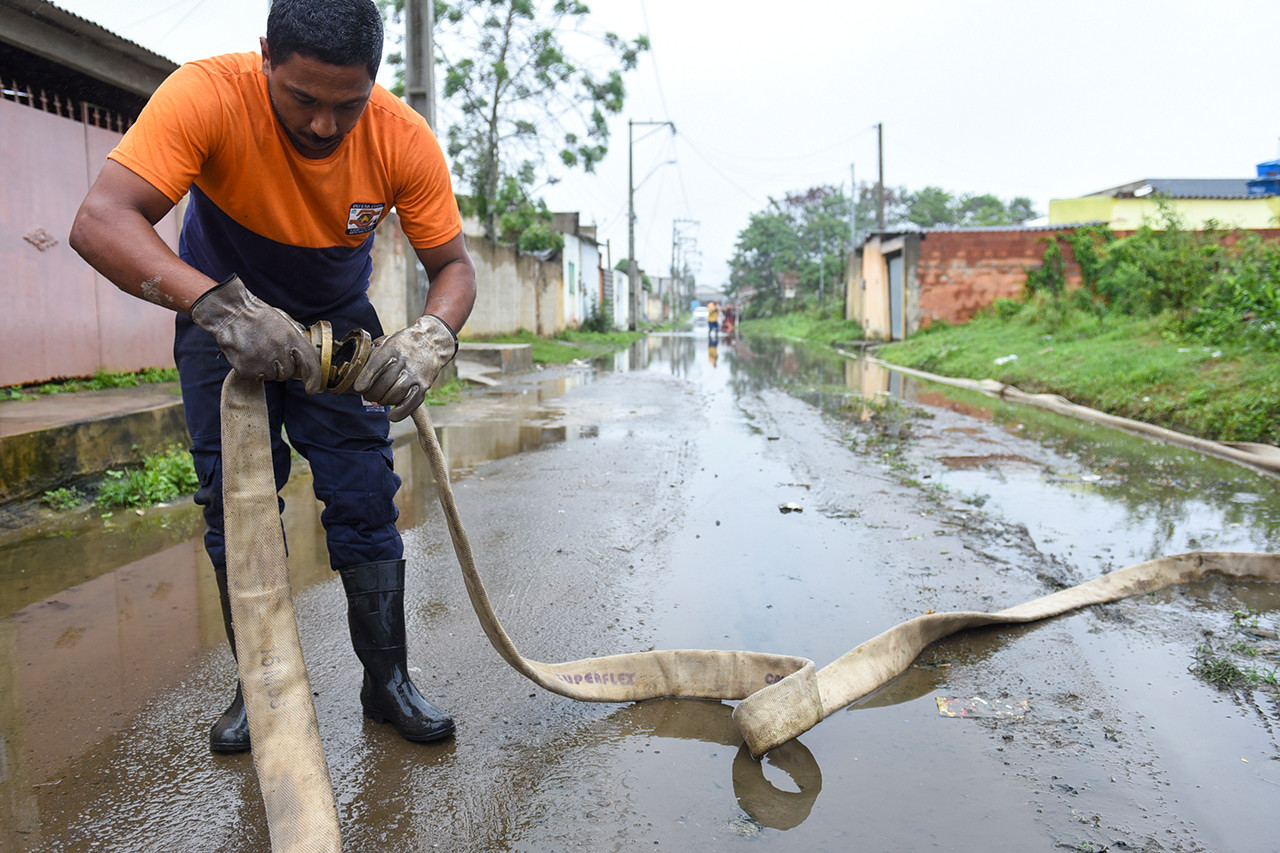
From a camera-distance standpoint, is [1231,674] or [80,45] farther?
[80,45]

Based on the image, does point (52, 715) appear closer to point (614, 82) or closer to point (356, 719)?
point (356, 719)

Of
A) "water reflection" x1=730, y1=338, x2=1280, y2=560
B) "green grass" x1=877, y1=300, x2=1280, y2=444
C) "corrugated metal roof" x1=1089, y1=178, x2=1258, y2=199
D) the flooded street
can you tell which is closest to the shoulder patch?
the flooded street

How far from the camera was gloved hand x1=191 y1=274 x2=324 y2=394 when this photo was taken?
165 cm

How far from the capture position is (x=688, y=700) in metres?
2.42

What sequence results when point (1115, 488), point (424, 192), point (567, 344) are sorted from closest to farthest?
1. point (424, 192)
2. point (1115, 488)
3. point (567, 344)

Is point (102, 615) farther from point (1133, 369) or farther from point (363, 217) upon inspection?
point (1133, 369)

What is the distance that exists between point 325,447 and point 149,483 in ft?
10.0

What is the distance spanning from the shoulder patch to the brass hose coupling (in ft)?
1.11

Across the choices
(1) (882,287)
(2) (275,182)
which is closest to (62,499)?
(2) (275,182)

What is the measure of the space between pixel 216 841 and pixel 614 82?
19.4 meters

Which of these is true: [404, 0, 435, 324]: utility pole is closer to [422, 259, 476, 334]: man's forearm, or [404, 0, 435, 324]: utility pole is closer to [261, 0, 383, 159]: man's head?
[422, 259, 476, 334]: man's forearm

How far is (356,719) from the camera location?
2.26 metres

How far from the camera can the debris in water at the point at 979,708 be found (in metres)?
2.31

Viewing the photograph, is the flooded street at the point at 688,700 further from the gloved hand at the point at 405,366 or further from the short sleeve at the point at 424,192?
the short sleeve at the point at 424,192
